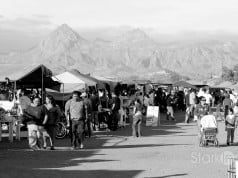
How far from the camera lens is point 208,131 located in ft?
55.7

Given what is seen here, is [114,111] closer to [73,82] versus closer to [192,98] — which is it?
[73,82]

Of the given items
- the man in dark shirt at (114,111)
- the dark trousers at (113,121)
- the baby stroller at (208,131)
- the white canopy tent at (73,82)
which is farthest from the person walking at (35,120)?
the white canopy tent at (73,82)

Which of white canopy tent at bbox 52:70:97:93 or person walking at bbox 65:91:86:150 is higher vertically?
white canopy tent at bbox 52:70:97:93

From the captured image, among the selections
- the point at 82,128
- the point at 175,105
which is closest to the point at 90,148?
the point at 82,128

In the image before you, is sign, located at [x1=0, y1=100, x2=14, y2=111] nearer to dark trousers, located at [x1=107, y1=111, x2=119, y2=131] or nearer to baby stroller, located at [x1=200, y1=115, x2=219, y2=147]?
dark trousers, located at [x1=107, y1=111, x2=119, y2=131]

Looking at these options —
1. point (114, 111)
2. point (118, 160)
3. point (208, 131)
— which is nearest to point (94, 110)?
point (114, 111)

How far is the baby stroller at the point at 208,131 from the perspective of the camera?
667 inches

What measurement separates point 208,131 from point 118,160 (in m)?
4.53

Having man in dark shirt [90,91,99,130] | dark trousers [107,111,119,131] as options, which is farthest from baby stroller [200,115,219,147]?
dark trousers [107,111,119,131]

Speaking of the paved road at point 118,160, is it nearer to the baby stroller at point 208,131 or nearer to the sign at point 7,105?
the baby stroller at point 208,131

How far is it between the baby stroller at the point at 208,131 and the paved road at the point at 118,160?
281 mm

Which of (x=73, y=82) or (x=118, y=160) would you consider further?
(x=73, y=82)

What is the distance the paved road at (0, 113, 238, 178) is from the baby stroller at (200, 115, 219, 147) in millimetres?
281

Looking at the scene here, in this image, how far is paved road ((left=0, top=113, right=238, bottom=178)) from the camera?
36.8ft
